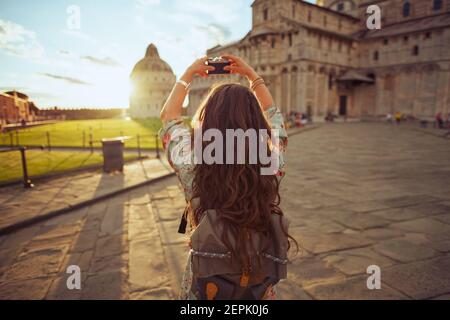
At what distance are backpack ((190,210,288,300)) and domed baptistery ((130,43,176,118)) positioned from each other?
6714 cm

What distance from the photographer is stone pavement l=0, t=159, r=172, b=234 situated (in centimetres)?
495

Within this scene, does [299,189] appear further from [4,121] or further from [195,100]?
[195,100]

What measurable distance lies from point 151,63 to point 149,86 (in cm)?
583

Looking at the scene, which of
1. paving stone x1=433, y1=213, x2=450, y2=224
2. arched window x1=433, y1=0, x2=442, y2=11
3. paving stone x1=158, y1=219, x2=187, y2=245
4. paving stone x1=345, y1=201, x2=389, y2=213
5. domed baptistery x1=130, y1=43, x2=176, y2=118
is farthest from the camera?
domed baptistery x1=130, y1=43, x2=176, y2=118

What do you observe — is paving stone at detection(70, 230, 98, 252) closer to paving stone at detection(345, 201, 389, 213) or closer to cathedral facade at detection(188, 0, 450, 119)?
paving stone at detection(345, 201, 389, 213)

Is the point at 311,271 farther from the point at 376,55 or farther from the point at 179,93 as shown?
the point at 376,55

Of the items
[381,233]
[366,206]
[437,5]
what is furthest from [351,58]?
[381,233]

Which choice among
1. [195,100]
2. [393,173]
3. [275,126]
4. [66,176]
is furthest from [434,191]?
[195,100]

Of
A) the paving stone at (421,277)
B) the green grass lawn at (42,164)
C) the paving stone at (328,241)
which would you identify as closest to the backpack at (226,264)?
the paving stone at (421,277)

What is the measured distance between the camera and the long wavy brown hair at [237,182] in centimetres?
130

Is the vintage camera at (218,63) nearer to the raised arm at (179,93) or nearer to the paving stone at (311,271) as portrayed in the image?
the raised arm at (179,93)

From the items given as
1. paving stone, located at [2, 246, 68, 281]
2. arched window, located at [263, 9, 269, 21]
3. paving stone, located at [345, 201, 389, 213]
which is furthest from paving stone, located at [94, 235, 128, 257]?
arched window, located at [263, 9, 269, 21]

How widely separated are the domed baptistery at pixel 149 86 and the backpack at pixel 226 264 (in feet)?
220

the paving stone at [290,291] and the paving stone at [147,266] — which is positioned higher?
the paving stone at [290,291]
